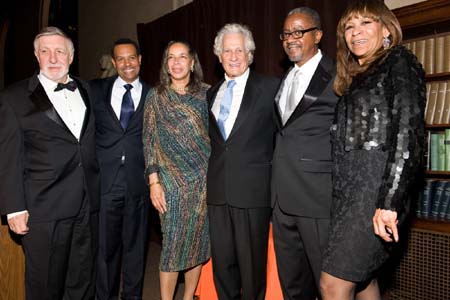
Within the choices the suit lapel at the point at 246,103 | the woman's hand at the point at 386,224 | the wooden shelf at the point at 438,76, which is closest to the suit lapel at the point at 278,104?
the suit lapel at the point at 246,103

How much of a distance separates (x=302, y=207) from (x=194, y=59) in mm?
1140

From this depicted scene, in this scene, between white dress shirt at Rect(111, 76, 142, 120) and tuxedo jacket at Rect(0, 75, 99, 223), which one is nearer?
tuxedo jacket at Rect(0, 75, 99, 223)

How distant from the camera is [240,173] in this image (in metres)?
2.10

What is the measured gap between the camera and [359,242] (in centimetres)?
150

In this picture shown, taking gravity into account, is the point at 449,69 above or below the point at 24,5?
below

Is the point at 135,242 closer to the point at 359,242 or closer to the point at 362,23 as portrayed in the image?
the point at 359,242

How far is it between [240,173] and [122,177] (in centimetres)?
88

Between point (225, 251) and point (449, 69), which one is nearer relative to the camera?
point (225, 251)

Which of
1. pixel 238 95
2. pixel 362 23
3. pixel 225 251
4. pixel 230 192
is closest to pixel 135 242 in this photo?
pixel 225 251

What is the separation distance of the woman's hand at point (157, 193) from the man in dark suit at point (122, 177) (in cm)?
31

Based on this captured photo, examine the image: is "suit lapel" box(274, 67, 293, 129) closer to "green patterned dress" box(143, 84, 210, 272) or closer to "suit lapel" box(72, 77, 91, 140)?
"green patterned dress" box(143, 84, 210, 272)

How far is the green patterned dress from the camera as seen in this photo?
2268 millimetres

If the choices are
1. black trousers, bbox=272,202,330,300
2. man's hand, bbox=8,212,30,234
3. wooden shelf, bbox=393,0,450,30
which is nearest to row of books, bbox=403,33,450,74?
wooden shelf, bbox=393,0,450,30

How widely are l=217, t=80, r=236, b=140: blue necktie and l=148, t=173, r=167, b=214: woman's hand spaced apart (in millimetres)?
492
